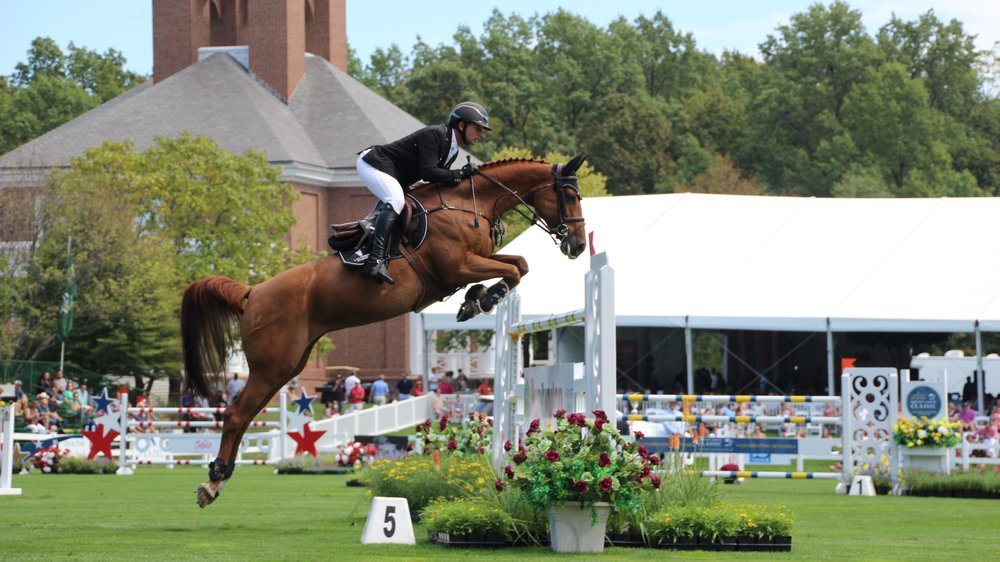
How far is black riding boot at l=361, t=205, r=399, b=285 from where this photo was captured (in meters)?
11.3

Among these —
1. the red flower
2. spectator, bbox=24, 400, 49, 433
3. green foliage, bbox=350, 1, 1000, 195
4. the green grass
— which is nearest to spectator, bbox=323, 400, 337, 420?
spectator, bbox=24, 400, 49, 433

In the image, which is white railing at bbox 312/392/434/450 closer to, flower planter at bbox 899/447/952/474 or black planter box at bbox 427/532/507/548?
flower planter at bbox 899/447/952/474

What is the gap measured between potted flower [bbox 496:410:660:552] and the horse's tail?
2.95 metres

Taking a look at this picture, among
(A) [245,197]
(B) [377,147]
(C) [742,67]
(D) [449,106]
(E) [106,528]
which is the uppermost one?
(C) [742,67]

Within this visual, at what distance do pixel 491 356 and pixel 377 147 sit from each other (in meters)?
47.5

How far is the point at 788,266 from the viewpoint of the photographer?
31859 millimetres

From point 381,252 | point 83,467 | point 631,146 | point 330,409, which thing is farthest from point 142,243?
point 631,146

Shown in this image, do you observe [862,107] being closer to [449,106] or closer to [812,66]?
[812,66]

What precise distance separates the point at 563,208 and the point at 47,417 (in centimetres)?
1946

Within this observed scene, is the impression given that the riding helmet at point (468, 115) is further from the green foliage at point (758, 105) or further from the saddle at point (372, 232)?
the green foliage at point (758, 105)

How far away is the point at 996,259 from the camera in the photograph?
30922mm

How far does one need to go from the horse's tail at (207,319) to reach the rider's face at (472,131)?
2.29 m

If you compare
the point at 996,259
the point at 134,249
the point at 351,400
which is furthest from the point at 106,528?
the point at 134,249

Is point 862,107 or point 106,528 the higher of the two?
point 862,107
